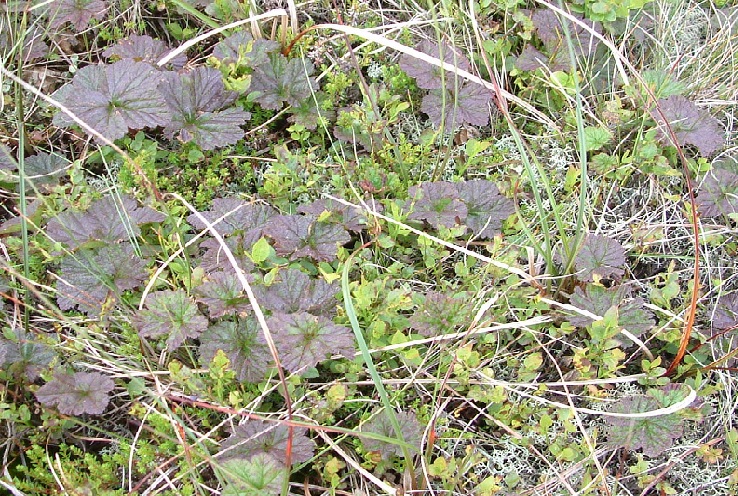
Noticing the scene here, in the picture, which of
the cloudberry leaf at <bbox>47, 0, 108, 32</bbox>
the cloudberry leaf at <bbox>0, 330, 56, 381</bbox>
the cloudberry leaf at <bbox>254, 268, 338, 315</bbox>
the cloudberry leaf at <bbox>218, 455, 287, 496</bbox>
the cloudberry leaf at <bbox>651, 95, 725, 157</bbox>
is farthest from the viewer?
the cloudberry leaf at <bbox>47, 0, 108, 32</bbox>

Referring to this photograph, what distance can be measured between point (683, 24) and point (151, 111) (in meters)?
2.01

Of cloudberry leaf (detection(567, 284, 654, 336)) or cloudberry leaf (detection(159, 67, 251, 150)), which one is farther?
cloudberry leaf (detection(159, 67, 251, 150))

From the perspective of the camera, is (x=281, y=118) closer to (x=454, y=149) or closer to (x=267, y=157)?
(x=267, y=157)

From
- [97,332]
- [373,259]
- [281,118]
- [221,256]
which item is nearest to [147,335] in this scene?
[97,332]

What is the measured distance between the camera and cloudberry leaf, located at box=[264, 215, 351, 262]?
2156mm

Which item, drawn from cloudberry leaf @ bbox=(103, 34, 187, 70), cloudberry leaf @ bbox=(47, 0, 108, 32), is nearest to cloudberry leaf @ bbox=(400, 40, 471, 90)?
cloudberry leaf @ bbox=(103, 34, 187, 70)

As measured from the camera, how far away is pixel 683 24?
8.92ft

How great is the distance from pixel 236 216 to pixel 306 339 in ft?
1.76

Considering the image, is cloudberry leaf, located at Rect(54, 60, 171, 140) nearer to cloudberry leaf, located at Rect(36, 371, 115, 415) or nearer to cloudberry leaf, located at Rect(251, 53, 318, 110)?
cloudberry leaf, located at Rect(251, 53, 318, 110)

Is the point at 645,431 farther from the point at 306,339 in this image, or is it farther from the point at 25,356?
the point at 25,356

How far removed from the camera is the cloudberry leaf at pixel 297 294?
203 centimetres

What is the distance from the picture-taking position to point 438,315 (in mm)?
2010

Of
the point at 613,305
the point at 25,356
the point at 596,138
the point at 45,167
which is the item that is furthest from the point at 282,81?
the point at 613,305

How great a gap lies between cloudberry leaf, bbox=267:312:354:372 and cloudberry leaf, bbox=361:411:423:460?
19 centimetres
